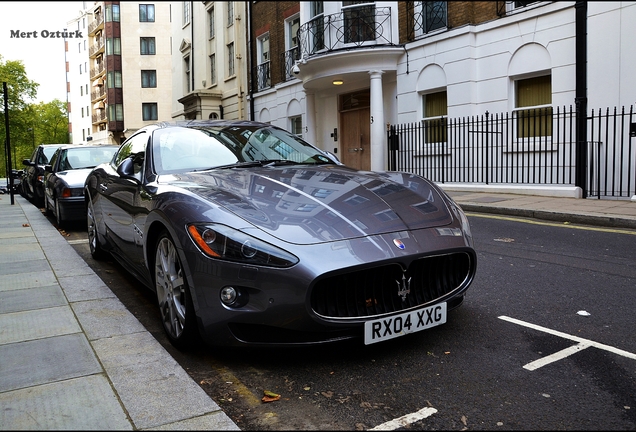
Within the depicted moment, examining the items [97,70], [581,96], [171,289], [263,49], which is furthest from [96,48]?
[171,289]

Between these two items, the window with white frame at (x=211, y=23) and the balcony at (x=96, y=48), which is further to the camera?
the balcony at (x=96, y=48)

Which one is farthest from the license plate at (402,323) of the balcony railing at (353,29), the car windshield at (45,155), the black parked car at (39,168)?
the balcony railing at (353,29)

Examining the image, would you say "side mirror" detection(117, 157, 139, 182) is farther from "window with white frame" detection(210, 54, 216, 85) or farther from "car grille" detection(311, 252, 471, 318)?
"window with white frame" detection(210, 54, 216, 85)

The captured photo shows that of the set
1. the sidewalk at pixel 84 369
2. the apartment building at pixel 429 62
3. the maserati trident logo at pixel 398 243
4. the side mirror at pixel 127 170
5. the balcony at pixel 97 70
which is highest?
the balcony at pixel 97 70

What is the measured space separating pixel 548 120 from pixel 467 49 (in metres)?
3.10

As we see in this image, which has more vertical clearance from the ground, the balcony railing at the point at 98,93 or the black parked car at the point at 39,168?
the balcony railing at the point at 98,93

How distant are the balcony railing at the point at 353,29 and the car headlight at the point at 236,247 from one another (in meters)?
15.2

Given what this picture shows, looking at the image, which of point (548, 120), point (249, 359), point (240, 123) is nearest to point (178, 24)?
point (548, 120)

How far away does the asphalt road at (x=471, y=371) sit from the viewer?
→ 2.67m

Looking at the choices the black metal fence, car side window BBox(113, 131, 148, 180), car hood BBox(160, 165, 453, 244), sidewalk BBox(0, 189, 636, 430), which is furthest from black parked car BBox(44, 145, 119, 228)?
the black metal fence

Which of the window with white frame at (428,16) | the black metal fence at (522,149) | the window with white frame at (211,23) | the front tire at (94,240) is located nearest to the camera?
the front tire at (94,240)

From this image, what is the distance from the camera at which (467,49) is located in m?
15.1

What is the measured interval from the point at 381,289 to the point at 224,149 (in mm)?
2064

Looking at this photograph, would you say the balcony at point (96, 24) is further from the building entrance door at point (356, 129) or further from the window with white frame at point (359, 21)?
the window with white frame at point (359, 21)
